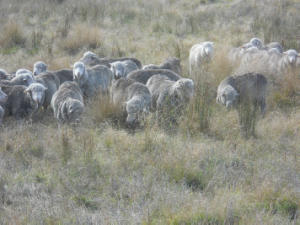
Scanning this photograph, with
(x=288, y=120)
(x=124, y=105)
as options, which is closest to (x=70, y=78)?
(x=124, y=105)

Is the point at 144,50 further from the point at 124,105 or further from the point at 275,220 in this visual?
the point at 275,220

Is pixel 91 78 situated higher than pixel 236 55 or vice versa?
pixel 236 55

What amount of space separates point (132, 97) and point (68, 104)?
1258mm

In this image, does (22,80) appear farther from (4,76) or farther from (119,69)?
(119,69)

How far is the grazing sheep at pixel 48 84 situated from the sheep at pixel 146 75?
1.65 metres

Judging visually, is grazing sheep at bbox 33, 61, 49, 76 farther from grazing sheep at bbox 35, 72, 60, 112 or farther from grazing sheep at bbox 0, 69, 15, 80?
grazing sheep at bbox 35, 72, 60, 112

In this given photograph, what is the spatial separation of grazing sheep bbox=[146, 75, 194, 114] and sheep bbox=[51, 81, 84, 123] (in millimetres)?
1519

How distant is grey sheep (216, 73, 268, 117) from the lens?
734cm

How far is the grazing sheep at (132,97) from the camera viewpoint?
6973 mm

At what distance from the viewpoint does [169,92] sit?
7551 mm

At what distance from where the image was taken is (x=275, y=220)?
12.9 ft

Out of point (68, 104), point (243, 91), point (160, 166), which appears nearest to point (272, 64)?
point (243, 91)

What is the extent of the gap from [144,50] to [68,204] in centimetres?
899

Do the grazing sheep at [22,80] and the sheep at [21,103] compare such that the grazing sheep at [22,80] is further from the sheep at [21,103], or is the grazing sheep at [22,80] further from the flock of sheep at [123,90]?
the sheep at [21,103]
